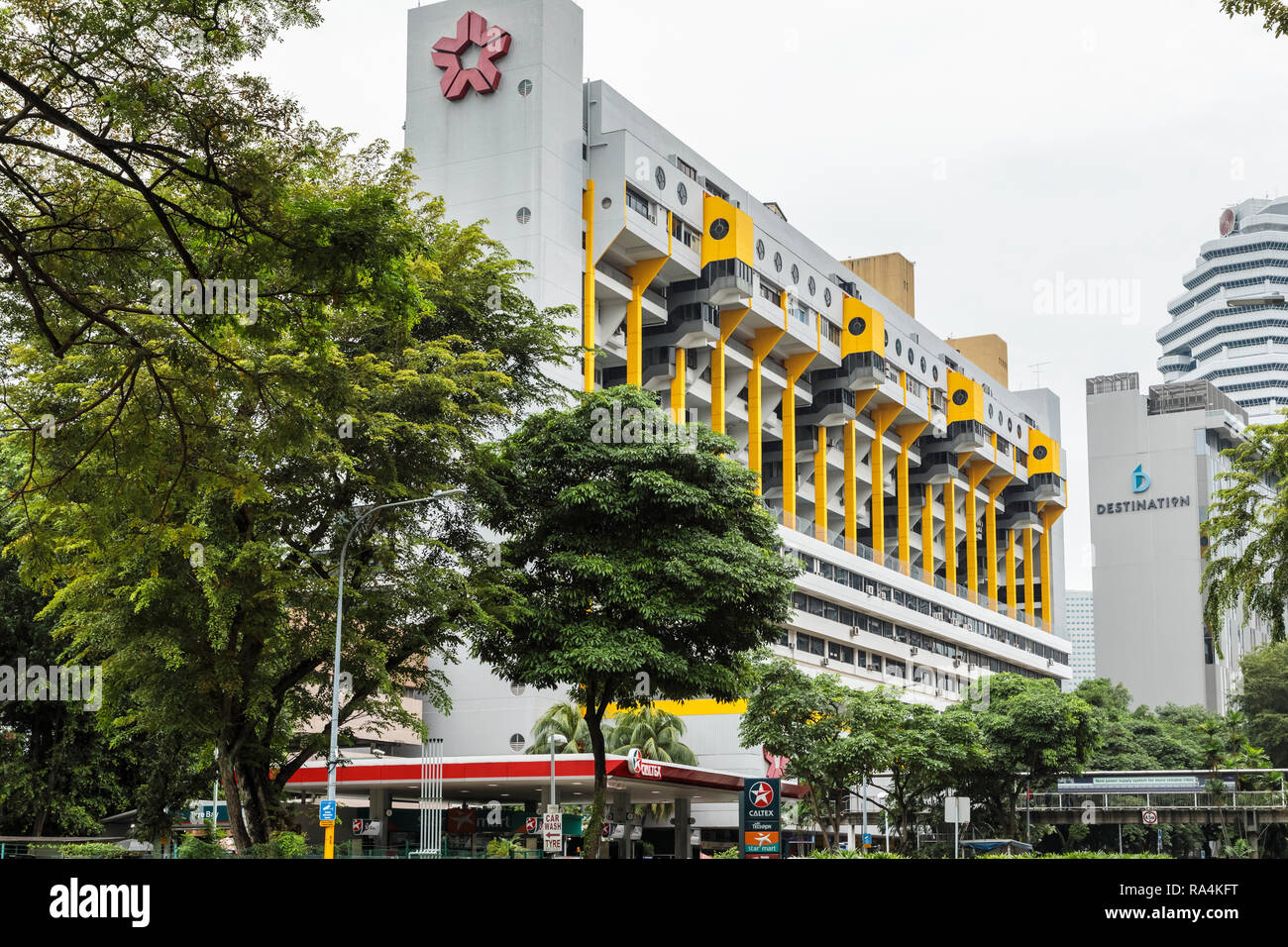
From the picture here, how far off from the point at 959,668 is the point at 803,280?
108 ft

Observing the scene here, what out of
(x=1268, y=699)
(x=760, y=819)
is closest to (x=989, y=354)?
(x=1268, y=699)

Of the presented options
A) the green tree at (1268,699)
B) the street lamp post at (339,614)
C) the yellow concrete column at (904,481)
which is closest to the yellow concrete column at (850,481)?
the yellow concrete column at (904,481)

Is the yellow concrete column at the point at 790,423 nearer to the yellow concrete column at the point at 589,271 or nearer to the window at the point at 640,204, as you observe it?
the window at the point at 640,204

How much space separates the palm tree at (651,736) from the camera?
59594 millimetres

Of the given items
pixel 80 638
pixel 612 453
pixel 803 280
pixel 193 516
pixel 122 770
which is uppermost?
pixel 803 280

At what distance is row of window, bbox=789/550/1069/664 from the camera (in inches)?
3177

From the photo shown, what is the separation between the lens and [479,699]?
2435 inches

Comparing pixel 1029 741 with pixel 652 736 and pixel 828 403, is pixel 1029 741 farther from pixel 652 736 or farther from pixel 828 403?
pixel 828 403

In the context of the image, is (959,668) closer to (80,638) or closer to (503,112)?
(503,112)

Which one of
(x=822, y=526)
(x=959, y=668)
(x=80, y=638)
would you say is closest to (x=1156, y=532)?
(x=959, y=668)

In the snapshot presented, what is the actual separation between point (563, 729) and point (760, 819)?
18.4 m

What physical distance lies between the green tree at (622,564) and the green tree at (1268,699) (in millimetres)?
83596
